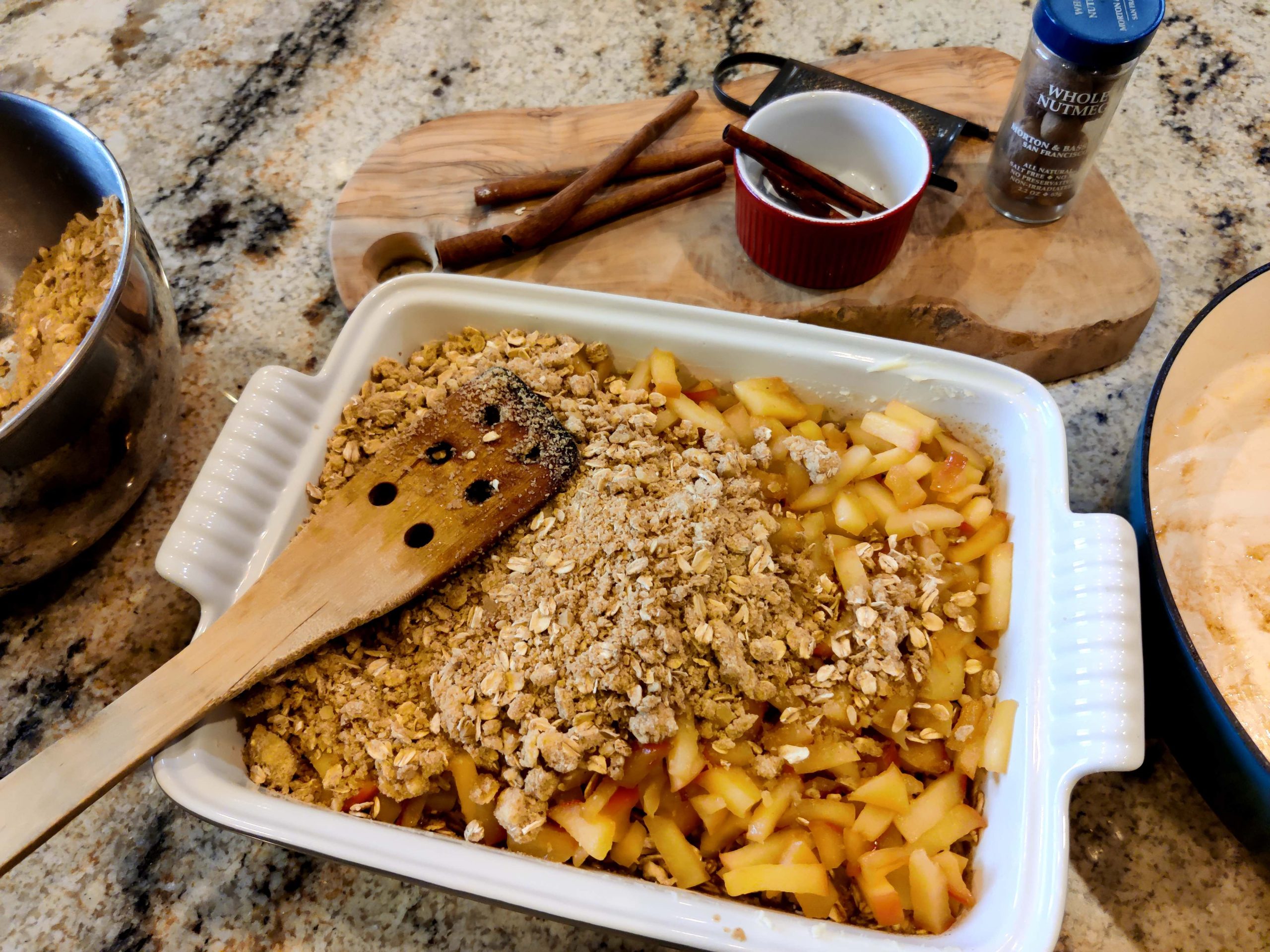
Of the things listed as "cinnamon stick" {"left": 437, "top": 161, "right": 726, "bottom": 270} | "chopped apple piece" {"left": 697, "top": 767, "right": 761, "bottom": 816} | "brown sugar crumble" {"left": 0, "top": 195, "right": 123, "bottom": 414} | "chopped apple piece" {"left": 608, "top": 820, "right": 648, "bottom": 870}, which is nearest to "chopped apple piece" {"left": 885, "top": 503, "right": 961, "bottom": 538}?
"chopped apple piece" {"left": 697, "top": 767, "right": 761, "bottom": 816}

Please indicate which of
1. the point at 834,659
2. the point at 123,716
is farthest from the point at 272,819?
the point at 834,659

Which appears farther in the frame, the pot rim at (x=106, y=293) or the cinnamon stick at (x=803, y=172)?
the cinnamon stick at (x=803, y=172)

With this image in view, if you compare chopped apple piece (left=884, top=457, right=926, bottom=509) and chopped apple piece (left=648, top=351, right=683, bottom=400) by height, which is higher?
chopped apple piece (left=648, top=351, right=683, bottom=400)

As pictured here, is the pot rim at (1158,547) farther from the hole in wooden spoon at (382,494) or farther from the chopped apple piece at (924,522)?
the hole in wooden spoon at (382,494)

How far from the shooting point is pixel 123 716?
30.4 inches

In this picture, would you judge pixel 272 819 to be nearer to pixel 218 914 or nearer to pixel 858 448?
pixel 218 914

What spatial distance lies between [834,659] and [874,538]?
0.16 metres

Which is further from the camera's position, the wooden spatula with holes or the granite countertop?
the granite countertop

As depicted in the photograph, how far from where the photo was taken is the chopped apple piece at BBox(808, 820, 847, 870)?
81 cm

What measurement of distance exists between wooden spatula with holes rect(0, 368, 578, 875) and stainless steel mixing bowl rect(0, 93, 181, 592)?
0.88 ft

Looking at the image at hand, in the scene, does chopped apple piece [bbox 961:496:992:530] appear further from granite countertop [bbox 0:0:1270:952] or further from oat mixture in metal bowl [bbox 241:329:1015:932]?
granite countertop [bbox 0:0:1270:952]

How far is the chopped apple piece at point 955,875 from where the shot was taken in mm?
767

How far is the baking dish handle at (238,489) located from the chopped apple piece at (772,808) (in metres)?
0.59

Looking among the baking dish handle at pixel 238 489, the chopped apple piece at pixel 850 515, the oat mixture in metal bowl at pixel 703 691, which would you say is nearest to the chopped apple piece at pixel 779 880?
the oat mixture in metal bowl at pixel 703 691
